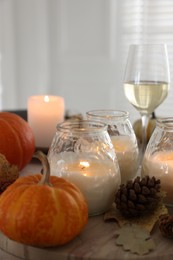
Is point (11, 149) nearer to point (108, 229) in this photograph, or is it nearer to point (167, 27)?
point (108, 229)

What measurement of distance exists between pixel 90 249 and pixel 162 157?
24cm

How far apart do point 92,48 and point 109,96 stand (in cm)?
29

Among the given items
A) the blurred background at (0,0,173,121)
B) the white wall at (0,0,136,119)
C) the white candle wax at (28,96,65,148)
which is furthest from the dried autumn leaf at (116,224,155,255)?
the white wall at (0,0,136,119)

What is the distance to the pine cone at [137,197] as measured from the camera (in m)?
0.69

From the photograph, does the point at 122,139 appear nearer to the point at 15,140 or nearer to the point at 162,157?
the point at 162,157

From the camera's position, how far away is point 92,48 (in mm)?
2600

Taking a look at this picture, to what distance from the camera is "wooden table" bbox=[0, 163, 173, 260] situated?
60 centimetres

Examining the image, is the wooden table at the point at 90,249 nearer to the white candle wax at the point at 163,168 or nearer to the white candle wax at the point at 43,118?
the white candle wax at the point at 163,168

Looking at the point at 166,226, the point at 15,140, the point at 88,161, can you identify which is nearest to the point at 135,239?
the point at 166,226

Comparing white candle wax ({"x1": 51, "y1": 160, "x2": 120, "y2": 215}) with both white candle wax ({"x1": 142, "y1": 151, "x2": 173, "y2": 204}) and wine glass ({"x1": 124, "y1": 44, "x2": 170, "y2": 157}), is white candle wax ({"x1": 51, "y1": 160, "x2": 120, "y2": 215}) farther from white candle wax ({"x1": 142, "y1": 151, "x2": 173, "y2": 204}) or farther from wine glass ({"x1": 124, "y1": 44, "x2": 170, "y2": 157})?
wine glass ({"x1": 124, "y1": 44, "x2": 170, "y2": 157})

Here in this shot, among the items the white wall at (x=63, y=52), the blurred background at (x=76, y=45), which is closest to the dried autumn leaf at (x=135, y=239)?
the blurred background at (x=76, y=45)

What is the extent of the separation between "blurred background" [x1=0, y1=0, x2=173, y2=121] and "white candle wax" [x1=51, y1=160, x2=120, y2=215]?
65.3 inches

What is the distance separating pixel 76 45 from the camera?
2.66m

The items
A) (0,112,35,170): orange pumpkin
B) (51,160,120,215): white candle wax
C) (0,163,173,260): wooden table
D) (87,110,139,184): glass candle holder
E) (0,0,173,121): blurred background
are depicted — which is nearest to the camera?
(0,163,173,260): wooden table
